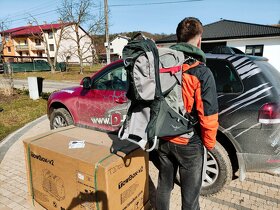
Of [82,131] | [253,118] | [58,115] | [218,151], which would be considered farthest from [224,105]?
[58,115]

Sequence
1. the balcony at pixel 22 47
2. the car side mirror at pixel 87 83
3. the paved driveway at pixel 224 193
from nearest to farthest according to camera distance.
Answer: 1. the paved driveway at pixel 224 193
2. the car side mirror at pixel 87 83
3. the balcony at pixel 22 47

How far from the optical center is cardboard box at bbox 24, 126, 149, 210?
6.75 ft

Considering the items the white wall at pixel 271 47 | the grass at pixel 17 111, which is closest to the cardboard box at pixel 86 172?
the grass at pixel 17 111

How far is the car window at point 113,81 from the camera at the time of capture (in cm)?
365

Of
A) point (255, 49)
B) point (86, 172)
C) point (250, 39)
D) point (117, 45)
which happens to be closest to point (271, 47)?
point (255, 49)

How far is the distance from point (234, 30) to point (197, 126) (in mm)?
20667

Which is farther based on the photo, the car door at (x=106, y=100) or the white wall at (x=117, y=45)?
the white wall at (x=117, y=45)

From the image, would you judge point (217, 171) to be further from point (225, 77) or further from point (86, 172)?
point (86, 172)

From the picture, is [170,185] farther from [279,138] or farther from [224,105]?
[279,138]

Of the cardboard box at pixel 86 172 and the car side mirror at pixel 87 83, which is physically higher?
the car side mirror at pixel 87 83

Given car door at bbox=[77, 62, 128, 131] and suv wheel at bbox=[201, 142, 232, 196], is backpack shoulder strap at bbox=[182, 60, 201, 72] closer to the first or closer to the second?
suv wheel at bbox=[201, 142, 232, 196]

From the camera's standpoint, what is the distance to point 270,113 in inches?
101

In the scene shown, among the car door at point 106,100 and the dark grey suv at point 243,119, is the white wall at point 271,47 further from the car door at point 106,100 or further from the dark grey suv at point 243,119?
the car door at point 106,100

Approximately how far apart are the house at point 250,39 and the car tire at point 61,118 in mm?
14779
